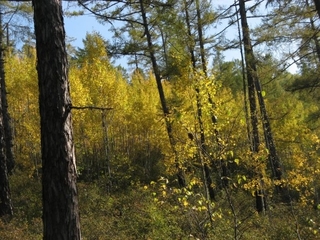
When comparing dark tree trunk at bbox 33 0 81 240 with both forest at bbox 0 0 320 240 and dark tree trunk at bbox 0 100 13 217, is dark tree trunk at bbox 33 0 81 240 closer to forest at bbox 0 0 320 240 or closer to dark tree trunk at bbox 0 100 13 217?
forest at bbox 0 0 320 240

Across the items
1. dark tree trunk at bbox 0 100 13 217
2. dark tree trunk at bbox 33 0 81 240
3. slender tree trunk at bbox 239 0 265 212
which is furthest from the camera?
slender tree trunk at bbox 239 0 265 212

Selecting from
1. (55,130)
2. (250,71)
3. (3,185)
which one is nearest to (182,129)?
(250,71)

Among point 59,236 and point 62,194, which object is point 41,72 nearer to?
point 62,194

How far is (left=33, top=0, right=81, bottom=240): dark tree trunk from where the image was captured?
289cm

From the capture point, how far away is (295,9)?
8.80 m

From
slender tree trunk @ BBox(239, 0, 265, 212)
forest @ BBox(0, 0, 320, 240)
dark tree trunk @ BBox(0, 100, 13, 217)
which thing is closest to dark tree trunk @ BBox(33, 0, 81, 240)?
→ forest @ BBox(0, 0, 320, 240)

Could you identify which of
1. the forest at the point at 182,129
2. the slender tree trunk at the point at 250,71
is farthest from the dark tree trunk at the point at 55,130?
the slender tree trunk at the point at 250,71

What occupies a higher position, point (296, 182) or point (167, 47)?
point (167, 47)

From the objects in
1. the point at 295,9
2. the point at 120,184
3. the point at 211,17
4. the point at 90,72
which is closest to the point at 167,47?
the point at 211,17

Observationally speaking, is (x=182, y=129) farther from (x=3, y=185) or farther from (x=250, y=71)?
(x=3, y=185)

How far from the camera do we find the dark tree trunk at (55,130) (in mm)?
2891

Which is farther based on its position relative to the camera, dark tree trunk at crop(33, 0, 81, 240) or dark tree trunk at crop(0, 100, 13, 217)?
dark tree trunk at crop(0, 100, 13, 217)

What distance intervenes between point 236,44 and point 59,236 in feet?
39.0

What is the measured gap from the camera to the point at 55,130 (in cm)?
295
